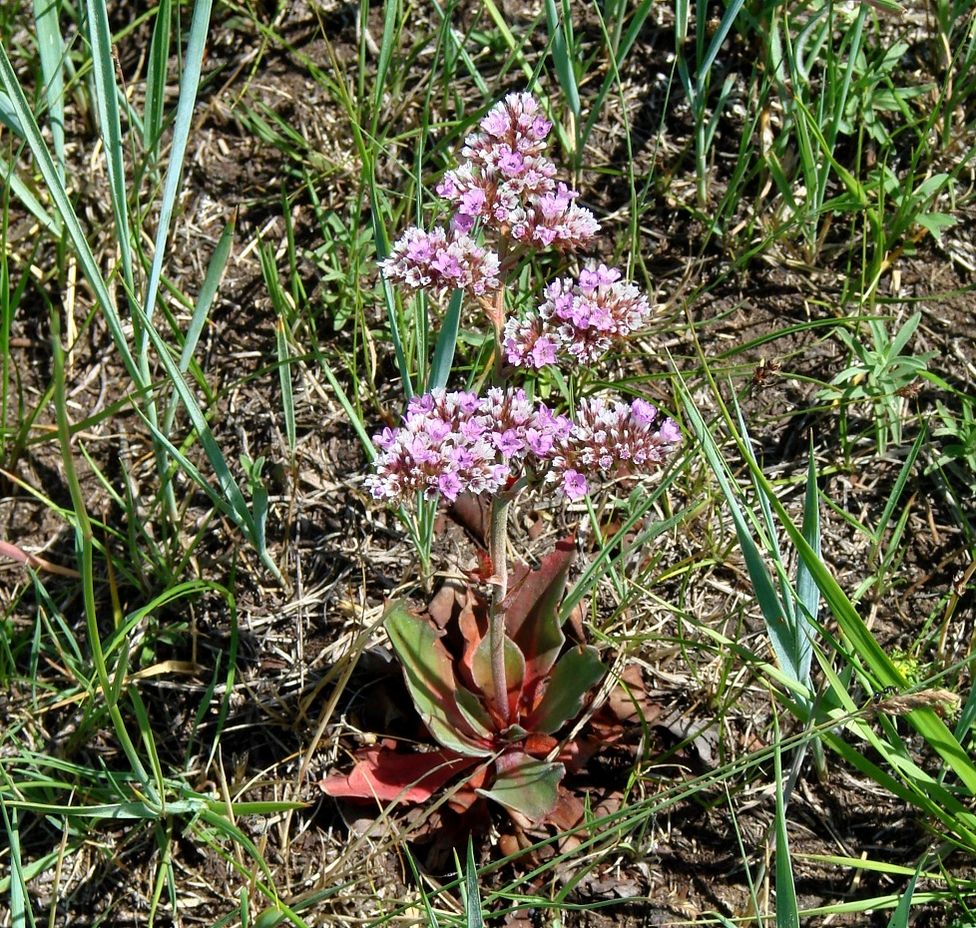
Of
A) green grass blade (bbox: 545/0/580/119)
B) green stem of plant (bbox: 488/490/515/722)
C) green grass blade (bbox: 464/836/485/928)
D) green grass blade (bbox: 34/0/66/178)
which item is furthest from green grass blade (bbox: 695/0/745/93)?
green grass blade (bbox: 464/836/485/928)

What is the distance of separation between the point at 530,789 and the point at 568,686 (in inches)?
8.6

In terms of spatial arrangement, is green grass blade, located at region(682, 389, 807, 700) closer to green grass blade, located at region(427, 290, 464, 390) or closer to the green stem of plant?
the green stem of plant

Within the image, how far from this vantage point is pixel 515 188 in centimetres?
187

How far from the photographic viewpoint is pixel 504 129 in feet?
6.25

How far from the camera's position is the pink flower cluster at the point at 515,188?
1869 millimetres

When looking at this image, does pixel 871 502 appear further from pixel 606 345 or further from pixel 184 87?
pixel 184 87

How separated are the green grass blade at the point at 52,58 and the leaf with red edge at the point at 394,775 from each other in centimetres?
148

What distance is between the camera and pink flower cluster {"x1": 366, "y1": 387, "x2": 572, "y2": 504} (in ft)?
5.76

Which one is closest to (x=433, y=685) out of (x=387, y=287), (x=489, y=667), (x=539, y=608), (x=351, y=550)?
(x=489, y=667)

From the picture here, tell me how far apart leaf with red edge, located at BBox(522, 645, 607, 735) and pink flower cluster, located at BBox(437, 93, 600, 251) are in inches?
32.9

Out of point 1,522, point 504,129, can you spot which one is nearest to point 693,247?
point 504,129

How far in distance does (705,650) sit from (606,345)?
3.01 feet

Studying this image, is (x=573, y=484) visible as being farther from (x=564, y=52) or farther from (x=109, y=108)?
(x=564, y=52)

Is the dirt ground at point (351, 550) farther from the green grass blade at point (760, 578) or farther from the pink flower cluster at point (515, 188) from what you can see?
the pink flower cluster at point (515, 188)
